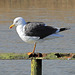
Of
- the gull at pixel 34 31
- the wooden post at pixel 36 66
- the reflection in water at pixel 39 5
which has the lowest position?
the wooden post at pixel 36 66

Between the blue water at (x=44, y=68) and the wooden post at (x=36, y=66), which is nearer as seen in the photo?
the wooden post at (x=36, y=66)

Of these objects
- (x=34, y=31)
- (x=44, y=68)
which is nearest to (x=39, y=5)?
(x=44, y=68)

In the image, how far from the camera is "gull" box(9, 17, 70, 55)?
7.09 m

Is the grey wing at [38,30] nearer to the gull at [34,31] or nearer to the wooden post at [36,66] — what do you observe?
the gull at [34,31]

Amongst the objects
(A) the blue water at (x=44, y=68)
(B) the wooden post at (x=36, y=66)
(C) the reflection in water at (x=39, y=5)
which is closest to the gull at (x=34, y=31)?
(B) the wooden post at (x=36, y=66)

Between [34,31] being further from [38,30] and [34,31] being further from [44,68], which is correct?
[44,68]

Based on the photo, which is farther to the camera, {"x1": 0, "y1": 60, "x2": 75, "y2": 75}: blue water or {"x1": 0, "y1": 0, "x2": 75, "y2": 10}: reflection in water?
{"x1": 0, "y1": 0, "x2": 75, "y2": 10}: reflection in water

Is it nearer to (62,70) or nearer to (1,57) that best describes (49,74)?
(62,70)

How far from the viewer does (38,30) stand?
23.6 ft

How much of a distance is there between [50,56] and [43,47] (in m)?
6.53

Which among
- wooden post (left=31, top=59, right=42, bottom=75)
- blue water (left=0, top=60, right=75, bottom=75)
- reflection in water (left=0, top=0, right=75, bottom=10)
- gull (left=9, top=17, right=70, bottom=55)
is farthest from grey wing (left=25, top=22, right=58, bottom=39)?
reflection in water (left=0, top=0, right=75, bottom=10)

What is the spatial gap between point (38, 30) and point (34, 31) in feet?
0.27

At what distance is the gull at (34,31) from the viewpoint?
23.2 ft

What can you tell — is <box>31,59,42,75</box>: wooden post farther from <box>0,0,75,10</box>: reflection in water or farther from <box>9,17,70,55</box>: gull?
<box>0,0,75,10</box>: reflection in water
